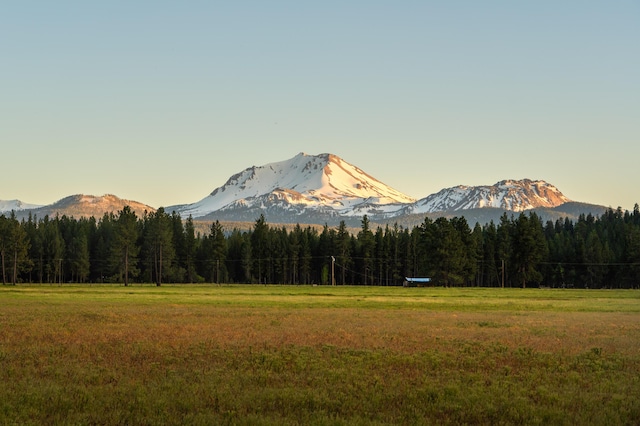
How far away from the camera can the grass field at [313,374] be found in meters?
19.0

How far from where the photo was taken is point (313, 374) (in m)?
24.5

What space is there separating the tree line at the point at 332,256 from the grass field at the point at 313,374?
375 feet

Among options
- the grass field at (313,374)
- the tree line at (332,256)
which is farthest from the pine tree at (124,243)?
the grass field at (313,374)

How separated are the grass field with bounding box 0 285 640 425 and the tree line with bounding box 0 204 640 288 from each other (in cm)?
11420

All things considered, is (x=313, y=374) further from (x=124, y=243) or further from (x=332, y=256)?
(x=332, y=256)

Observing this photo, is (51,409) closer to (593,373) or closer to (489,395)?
(489,395)

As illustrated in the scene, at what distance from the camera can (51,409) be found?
19.1 meters

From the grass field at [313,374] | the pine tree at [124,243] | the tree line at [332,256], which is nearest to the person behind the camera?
the grass field at [313,374]

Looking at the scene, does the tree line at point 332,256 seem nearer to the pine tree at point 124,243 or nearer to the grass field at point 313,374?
the pine tree at point 124,243

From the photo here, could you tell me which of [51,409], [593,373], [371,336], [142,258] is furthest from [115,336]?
[142,258]

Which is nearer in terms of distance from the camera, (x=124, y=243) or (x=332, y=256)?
(x=124, y=243)

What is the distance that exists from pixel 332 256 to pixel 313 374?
15684cm

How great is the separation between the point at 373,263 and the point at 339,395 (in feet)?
556

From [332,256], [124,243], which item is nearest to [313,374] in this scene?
[124,243]
